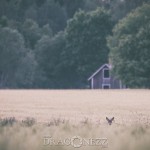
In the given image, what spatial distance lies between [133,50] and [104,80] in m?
14.6

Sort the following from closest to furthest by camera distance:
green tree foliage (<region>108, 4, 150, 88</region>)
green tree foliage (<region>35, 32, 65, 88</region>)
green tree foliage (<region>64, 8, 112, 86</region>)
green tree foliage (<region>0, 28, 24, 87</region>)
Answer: green tree foliage (<region>108, 4, 150, 88</region>)
green tree foliage (<region>0, 28, 24, 87</region>)
green tree foliage (<region>64, 8, 112, 86</region>)
green tree foliage (<region>35, 32, 65, 88</region>)

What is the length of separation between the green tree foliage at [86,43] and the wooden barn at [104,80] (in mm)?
2833

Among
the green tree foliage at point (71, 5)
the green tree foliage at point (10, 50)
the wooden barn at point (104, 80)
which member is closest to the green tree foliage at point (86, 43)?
the wooden barn at point (104, 80)

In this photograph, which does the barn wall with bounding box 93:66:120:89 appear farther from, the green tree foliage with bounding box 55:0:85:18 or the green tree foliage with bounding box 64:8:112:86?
the green tree foliage with bounding box 55:0:85:18

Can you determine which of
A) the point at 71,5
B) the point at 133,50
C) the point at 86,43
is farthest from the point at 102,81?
the point at 71,5

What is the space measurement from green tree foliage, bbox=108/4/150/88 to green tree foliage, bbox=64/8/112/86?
463 inches

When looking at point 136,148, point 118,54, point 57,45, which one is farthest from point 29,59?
point 136,148

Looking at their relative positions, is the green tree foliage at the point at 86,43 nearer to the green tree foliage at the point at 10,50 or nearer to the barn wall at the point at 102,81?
the barn wall at the point at 102,81

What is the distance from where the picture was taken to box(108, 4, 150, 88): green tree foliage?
77.8 metres

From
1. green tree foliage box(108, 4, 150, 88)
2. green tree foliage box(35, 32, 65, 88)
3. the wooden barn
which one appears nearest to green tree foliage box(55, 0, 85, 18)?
green tree foliage box(35, 32, 65, 88)

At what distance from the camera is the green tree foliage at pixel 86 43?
97125 mm

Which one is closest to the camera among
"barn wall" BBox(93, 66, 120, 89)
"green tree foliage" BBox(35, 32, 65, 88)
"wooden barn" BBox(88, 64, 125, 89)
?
"wooden barn" BBox(88, 64, 125, 89)

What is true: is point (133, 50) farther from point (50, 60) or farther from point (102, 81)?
point (50, 60)

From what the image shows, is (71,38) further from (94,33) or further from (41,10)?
(41,10)
